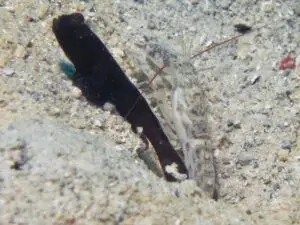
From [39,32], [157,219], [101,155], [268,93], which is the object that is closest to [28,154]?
[101,155]

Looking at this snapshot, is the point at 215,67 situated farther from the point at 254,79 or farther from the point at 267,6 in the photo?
the point at 267,6

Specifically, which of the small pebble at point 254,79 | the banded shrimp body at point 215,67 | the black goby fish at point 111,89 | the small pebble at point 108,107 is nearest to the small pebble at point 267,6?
the banded shrimp body at point 215,67

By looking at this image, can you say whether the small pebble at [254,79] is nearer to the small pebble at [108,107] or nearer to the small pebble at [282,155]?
the small pebble at [282,155]

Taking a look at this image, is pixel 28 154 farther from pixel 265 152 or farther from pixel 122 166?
pixel 265 152

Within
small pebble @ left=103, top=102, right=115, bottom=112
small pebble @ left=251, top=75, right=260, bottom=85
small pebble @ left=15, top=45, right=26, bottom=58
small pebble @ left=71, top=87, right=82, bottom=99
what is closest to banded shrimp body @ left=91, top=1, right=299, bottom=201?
small pebble @ left=251, top=75, right=260, bottom=85

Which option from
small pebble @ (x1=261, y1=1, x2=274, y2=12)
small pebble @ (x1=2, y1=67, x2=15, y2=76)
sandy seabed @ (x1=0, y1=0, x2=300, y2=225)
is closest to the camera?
sandy seabed @ (x1=0, y1=0, x2=300, y2=225)

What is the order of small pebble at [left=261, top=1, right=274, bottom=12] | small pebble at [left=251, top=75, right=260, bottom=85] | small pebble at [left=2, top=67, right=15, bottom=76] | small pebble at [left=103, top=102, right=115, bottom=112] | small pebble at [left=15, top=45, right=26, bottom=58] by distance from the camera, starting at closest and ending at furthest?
small pebble at [left=2, top=67, right=15, bottom=76], small pebble at [left=15, top=45, right=26, bottom=58], small pebble at [left=103, top=102, right=115, bottom=112], small pebble at [left=251, top=75, right=260, bottom=85], small pebble at [left=261, top=1, right=274, bottom=12]

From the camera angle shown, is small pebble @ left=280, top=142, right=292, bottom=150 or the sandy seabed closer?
the sandy seabed

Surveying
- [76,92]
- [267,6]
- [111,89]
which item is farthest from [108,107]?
[267,6]

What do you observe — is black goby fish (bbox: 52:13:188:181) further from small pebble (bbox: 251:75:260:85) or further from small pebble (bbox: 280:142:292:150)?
small pebble (bbox: 251:75:260:85)
